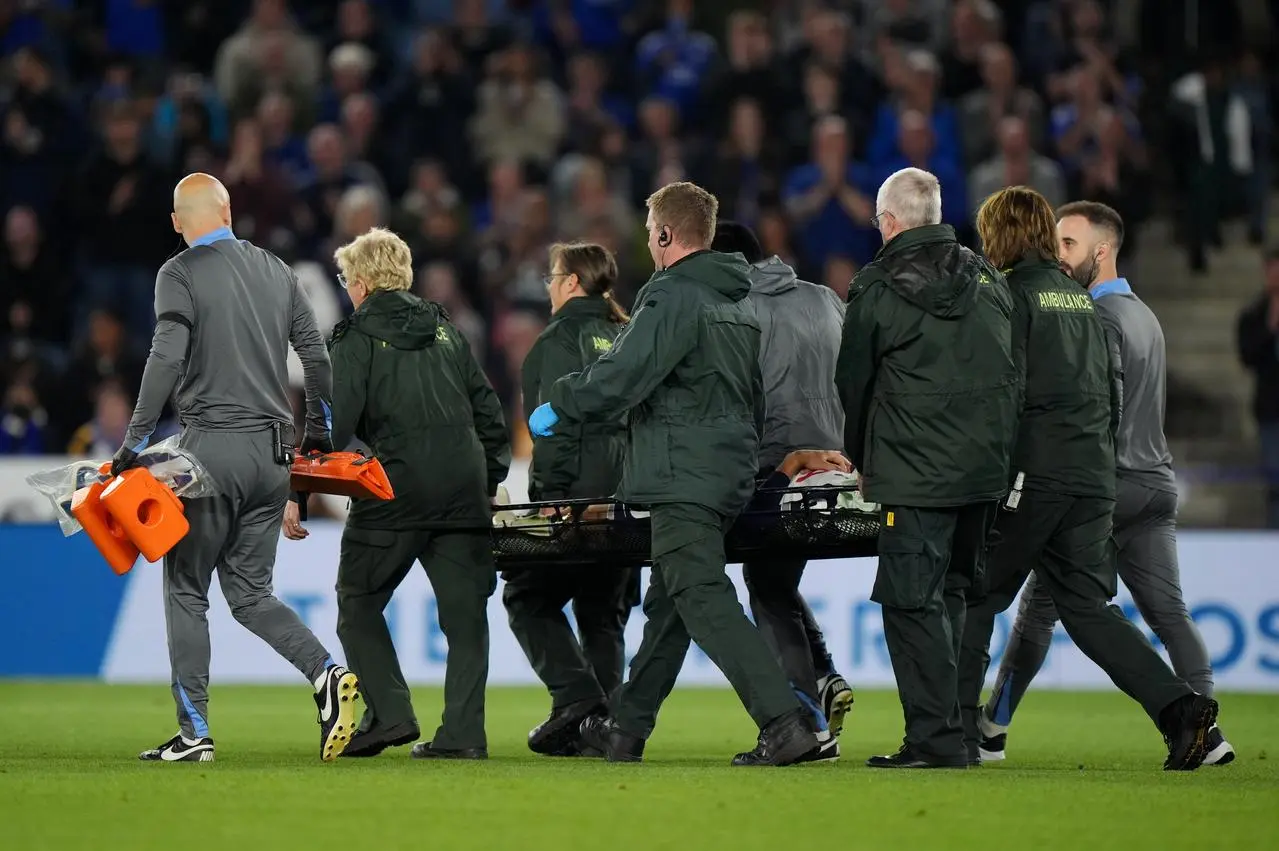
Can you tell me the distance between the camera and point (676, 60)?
63.0ft

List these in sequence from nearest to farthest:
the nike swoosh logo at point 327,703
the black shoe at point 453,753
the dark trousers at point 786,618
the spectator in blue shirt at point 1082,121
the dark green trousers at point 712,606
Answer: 1. the dark green trousers at point 712,606
2. the nike swoosh logo at point 327,703
3. the black shoe at point 453,753
4. the dark trousers at point 786,618
5. the spectator in blue shirt at point 1082,121

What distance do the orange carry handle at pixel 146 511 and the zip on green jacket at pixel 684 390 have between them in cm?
149

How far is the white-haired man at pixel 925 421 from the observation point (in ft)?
26.1

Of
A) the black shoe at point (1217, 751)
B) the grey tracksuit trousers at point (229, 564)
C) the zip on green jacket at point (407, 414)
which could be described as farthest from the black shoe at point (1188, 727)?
the grey tracksuit trousers at point (229, 564)

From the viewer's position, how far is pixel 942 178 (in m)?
17.9

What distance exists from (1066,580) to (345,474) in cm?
289

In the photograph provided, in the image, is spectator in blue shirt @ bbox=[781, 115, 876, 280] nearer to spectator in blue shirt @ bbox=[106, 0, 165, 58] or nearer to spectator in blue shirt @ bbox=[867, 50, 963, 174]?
spectator in blue shirt @ bbox=[867, 50, 963, 174]

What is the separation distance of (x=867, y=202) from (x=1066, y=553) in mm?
9450

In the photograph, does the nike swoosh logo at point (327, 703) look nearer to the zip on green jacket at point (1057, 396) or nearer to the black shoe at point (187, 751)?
the black shoe at point (187, 751)

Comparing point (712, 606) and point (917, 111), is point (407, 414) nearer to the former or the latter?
point (712, 606)

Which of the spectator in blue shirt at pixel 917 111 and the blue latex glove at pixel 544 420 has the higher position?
the spectator in blue shirt at pixel 917 111

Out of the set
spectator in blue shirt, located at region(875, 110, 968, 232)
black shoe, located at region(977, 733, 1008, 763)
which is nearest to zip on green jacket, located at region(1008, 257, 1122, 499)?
black shoe, located at region(977, 733, 1008, 763)

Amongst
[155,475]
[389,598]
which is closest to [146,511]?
[155,475]

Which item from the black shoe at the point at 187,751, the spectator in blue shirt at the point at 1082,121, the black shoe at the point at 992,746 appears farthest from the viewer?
the spectator in blue shirt at the point at 1082,121
